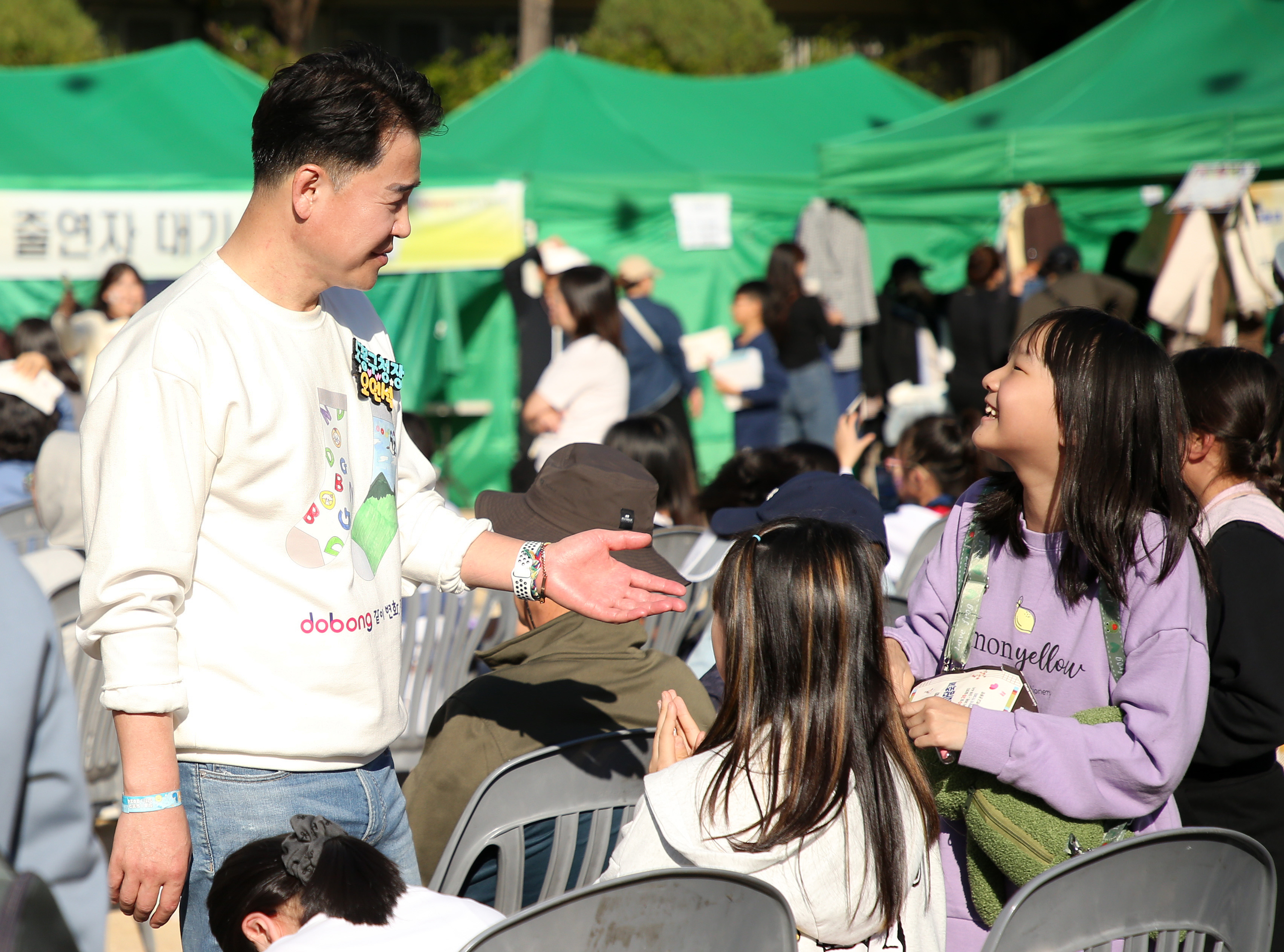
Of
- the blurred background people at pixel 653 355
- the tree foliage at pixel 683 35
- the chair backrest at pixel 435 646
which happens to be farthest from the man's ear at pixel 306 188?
the tree foliage at pixel 683 35

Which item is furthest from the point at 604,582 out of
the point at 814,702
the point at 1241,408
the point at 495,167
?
the point at 495,167

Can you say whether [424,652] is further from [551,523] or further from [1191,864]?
[1191,864]

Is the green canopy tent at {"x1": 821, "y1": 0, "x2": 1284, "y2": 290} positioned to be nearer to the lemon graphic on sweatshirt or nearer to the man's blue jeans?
the lemon graphic on sweatshirt

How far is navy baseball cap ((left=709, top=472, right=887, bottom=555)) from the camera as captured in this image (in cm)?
267

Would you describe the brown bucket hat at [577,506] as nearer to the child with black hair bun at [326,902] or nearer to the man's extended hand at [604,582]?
the man's extended hand at [604,582]

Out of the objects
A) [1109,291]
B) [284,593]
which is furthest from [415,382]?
[284,593]

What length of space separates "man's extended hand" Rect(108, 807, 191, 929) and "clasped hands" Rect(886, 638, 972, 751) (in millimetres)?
1077

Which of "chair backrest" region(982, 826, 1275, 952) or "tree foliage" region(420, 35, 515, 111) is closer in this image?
"chair backrest" region(982, 826, 1275, 952)

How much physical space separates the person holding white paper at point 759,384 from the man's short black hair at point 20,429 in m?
3.68

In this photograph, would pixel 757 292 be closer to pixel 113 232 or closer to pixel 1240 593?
pixel 113 232

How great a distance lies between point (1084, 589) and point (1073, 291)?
5706 millimetres

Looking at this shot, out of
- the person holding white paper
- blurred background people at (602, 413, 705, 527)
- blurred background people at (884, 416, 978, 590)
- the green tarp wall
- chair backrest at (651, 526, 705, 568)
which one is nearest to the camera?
chair backrest at (651, 526, 705, 568)

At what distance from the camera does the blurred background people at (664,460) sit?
4105mm

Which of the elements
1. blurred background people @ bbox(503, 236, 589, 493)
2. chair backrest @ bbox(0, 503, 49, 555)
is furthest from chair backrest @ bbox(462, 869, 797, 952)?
blurred background people @ bbox(503, 236, 589, 493)
